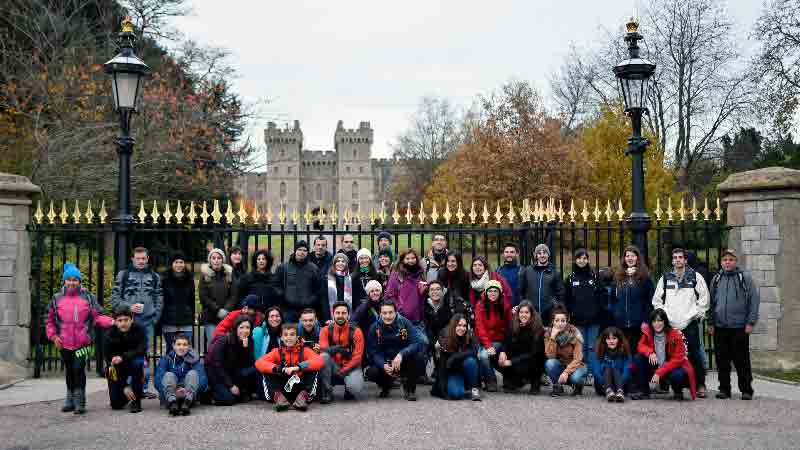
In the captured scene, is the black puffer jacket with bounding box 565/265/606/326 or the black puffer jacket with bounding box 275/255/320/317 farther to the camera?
the black puffer jacket with bounding box 275/255/320/317

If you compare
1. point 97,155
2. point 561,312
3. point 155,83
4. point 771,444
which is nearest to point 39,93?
point 97,155

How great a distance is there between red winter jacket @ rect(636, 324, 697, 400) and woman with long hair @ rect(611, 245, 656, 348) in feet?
1.16

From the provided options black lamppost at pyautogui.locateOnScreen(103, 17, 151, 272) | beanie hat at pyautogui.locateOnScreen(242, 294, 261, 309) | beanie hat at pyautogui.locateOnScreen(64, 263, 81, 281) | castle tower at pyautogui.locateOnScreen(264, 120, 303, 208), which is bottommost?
beanie hat at pyautogui.locateOnScreen(242, 294, 261, 309)

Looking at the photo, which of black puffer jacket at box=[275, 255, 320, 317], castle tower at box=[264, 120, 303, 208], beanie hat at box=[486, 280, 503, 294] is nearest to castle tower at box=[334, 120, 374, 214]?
castle tower at box=[264, 120, 303, 208]

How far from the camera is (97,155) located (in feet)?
47.2

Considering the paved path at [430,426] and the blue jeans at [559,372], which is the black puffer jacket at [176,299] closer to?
the paved path at [430,426]

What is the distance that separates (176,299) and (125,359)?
1.24 metres

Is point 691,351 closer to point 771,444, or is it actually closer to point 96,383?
point 771,444

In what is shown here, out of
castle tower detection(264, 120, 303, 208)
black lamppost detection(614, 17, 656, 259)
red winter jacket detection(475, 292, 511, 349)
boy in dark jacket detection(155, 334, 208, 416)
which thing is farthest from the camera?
castle tower detection(264, 120, 303, 208)

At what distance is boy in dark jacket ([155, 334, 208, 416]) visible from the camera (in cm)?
673

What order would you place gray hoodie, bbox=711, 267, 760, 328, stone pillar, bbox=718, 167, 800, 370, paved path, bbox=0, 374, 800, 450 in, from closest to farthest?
1. paved path, bbox=0, 374, 800, 450
2. gray hoodie, bbox=711, 267, 760, 328
3. stone pillar, bbox=718, 167, 800, 370

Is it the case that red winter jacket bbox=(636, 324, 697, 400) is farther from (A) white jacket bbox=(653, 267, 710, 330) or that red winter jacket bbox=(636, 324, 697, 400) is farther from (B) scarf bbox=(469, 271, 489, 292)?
(B) scarf bbox=(469, 271, 489, 292)

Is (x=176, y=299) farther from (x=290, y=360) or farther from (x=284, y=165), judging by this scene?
(x=284, y=165)

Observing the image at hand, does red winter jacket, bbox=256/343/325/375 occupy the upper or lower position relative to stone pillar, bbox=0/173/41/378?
lower
